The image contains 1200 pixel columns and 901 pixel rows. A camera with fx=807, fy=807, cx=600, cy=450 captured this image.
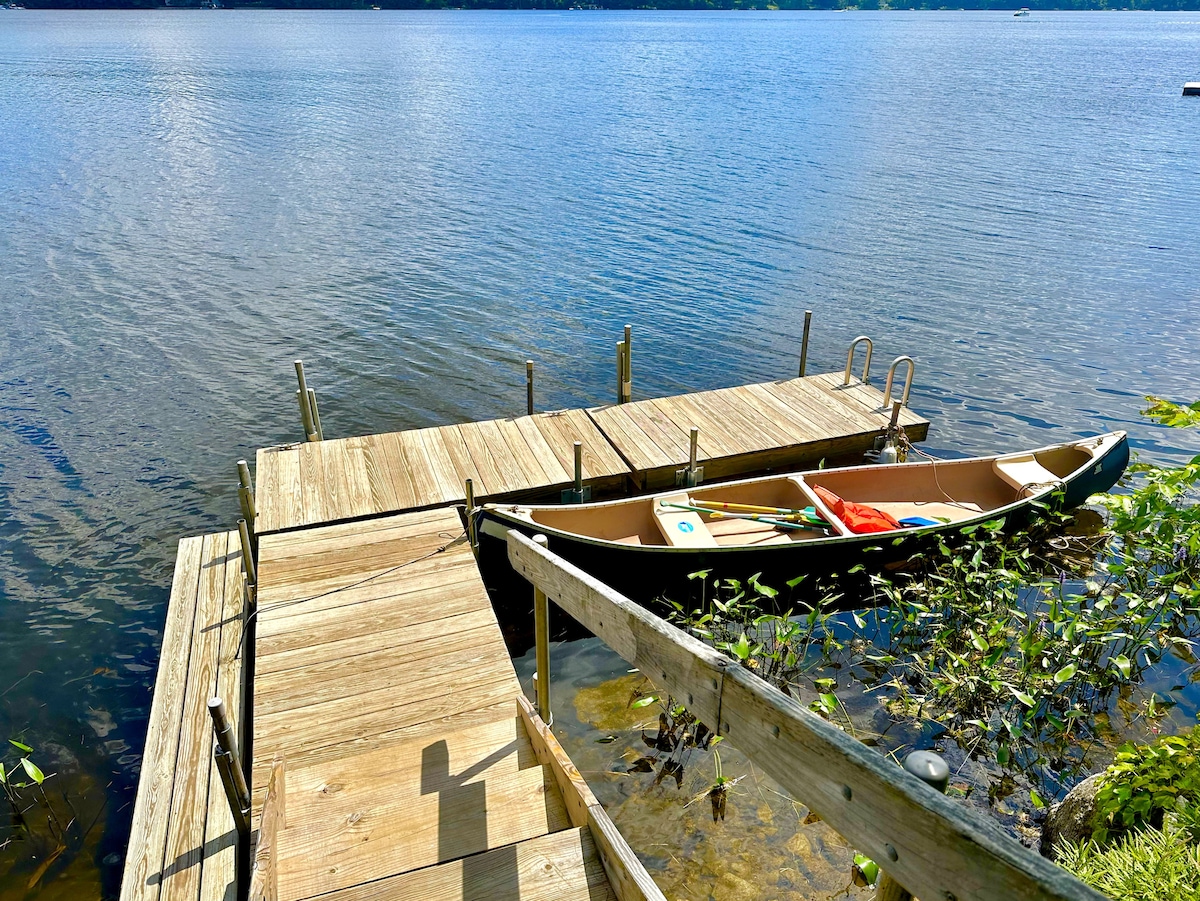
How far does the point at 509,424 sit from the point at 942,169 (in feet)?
90.1

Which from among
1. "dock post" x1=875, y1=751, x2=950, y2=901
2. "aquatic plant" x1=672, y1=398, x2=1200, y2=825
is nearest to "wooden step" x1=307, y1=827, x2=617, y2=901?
"dock post" x1=875, y1=751, x2=950, y2=901

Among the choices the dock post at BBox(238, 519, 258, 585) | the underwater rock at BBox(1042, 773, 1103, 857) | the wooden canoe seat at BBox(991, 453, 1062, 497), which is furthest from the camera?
the wooden canoe seat at BBox(991, 453, 1062, 497)

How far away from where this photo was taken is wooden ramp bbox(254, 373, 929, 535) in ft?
34.1

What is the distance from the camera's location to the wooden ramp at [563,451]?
10.4 m

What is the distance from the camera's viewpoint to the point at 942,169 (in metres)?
32.4

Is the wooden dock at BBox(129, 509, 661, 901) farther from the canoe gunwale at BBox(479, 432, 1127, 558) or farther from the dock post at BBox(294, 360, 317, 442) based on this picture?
the dock post at BBox(294, 360, 317, 442)

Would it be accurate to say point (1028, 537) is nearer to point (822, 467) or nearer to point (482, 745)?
point (822, 467)

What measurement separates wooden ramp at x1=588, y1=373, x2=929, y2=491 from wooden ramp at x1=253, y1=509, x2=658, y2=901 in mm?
3429

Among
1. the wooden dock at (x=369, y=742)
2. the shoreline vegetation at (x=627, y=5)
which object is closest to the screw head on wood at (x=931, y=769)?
the wooden dock at (x=369, y=742)

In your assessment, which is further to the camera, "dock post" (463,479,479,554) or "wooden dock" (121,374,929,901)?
"dock post" (463,479,479,554)

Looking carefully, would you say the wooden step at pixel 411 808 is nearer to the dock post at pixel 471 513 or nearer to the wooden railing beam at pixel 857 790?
Answer: the wooden railing beam at pixel 857 790

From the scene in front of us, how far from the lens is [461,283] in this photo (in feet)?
73.1

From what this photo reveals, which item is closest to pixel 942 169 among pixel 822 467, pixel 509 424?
pixel 822 467

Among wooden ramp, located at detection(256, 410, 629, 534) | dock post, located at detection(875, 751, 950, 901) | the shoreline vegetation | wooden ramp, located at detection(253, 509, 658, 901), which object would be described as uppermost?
the shoreline vegetation
